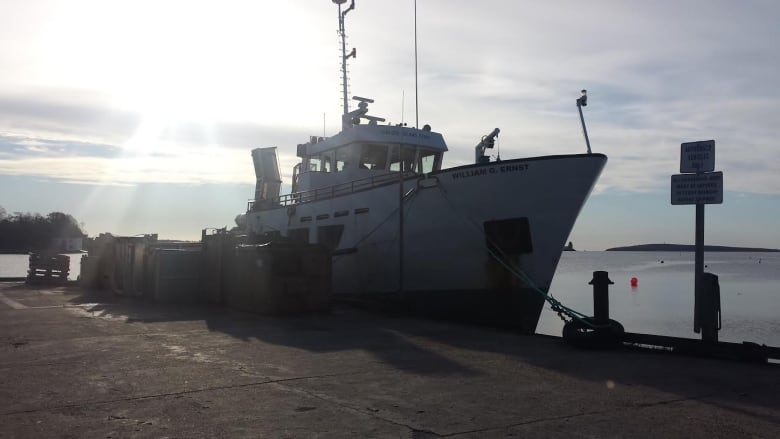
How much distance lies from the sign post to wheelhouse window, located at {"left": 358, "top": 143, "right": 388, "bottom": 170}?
11.5m

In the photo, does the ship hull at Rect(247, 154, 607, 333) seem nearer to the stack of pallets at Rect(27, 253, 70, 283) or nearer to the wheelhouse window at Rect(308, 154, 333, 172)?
the wheelhouse window at Rect(308, 154, 333, 172)

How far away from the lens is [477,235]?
15227mm

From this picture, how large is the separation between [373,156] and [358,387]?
1435 cm

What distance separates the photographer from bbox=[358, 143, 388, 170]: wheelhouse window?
68.3 feet

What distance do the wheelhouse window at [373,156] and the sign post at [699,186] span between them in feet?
37.9

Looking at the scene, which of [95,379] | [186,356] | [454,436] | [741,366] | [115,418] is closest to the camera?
[454,436]

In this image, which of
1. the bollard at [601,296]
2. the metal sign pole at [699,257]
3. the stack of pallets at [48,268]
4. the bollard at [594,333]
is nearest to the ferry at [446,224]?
the bollard at [601,296]

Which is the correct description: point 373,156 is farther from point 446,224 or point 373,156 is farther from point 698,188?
point 698,188

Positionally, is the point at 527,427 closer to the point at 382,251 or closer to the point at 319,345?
the point at 319,345

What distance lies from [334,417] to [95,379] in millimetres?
3272

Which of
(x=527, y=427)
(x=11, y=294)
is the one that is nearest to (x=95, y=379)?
(x=527, y=427)

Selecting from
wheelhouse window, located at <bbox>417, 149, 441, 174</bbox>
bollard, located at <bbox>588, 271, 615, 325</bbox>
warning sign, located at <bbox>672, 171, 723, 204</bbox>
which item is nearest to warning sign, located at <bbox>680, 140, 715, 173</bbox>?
warning sign, located at <bbox>672, 171, 723, 204</bbox>

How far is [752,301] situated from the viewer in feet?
152

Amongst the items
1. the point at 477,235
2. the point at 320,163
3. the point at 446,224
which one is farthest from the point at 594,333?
the point at 320,163
